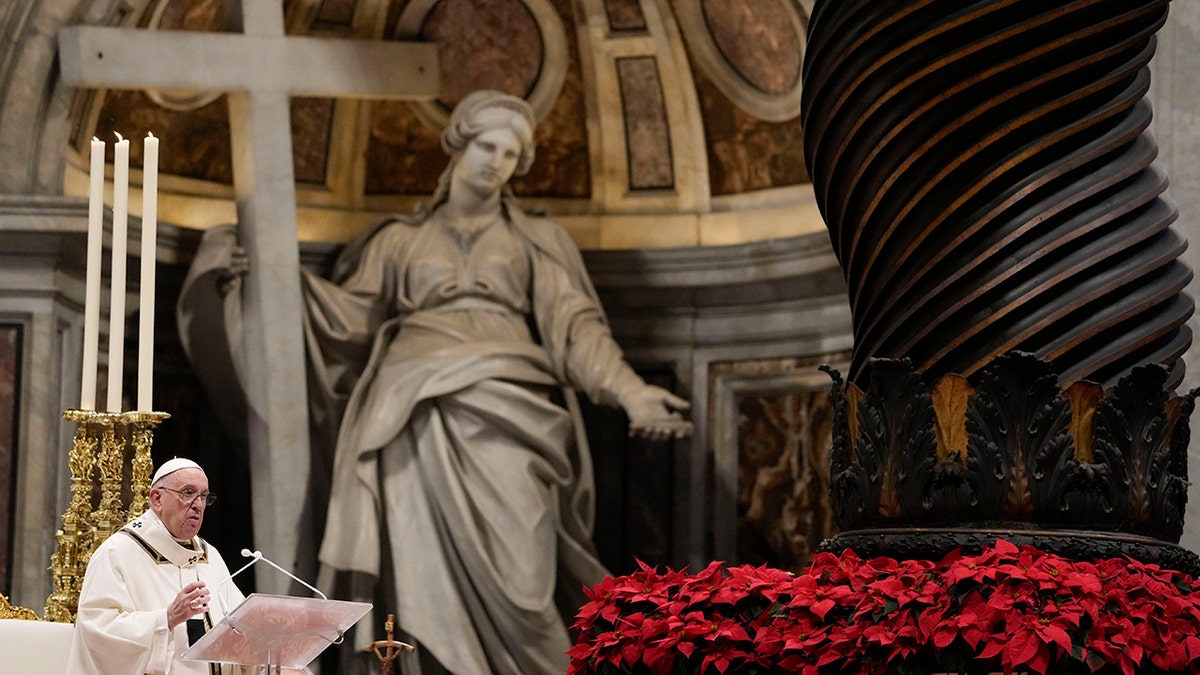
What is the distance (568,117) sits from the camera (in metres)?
9.09

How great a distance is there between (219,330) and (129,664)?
353 centimetres

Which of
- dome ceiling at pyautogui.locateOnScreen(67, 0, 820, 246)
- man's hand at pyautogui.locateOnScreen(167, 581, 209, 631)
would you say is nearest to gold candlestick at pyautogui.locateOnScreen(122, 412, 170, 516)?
man's hand at pyautogui.locateOnScreen(167, 581, 209, 631)

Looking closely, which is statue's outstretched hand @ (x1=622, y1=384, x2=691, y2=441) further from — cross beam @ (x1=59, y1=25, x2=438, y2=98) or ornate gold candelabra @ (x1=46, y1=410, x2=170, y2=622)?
ornate gold candelabra @ (x1=46, y1=410, x2=170, y2=622)

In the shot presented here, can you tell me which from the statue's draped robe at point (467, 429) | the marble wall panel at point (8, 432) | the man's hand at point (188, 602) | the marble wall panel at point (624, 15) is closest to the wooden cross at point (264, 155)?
the statue's draped robe at point (467, 429)

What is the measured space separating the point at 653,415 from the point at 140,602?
334 cm

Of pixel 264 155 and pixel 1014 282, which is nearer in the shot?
pixel 1014 282

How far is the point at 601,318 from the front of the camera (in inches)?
328

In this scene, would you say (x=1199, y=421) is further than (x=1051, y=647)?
Yes

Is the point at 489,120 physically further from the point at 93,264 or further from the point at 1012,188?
the point at 1012,188

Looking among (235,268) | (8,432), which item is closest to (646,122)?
(235,268)

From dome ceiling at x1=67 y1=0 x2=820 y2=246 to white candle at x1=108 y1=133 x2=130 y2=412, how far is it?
345cm

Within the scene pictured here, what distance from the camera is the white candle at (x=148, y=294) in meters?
4.87

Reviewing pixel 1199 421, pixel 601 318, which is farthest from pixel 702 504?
pixel 1199 421

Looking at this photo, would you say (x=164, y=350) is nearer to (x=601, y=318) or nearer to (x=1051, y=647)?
(x=601, y=318)
